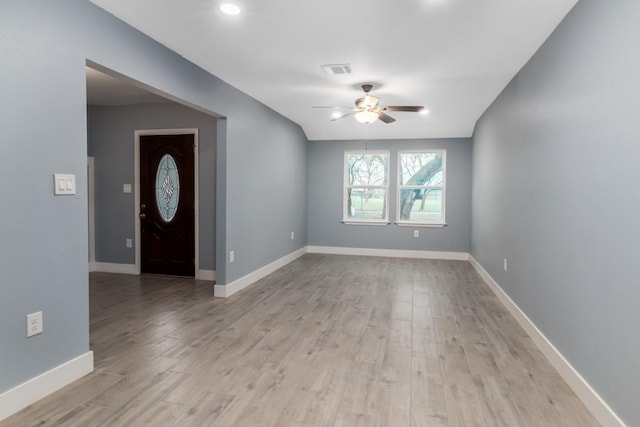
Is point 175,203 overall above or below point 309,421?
above

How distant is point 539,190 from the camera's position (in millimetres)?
3092

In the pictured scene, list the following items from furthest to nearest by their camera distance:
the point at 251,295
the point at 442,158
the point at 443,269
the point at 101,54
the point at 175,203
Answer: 1. the point at 442,158
2. the point at 443,269
3. the point at 175,203
4. the point at 251,295
5. the point at 101,54

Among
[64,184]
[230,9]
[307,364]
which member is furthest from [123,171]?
[307,364]

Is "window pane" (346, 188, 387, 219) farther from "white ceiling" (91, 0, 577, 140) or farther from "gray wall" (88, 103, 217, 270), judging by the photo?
"gray wall" (88, 103, 217, 270)

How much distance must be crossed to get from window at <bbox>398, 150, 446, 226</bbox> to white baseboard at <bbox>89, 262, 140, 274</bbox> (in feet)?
15.3

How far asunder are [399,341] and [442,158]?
4.93 metres

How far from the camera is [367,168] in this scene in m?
7.61

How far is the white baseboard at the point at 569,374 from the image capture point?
6.46 feet

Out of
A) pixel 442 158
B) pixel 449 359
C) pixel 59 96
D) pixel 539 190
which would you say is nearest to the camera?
pixel 59 96

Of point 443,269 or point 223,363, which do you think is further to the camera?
point 443,269

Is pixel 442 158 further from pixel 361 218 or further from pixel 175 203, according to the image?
pixel 175 203

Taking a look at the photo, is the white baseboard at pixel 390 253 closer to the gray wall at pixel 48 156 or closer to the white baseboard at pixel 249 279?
the white baseboard at pixel 249 279

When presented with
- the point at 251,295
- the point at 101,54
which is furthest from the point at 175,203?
the point at 101,54

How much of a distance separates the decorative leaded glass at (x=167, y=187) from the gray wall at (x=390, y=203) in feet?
9.90
